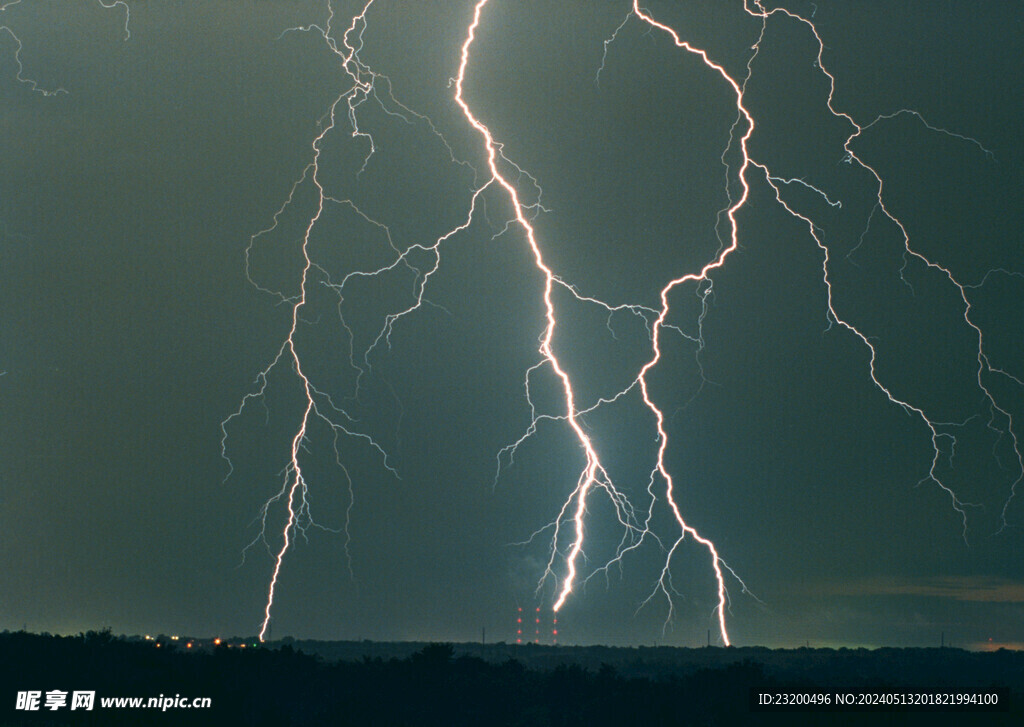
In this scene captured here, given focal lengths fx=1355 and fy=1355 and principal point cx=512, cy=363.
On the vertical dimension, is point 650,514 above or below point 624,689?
above

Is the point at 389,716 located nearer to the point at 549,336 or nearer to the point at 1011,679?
the point at 549,336

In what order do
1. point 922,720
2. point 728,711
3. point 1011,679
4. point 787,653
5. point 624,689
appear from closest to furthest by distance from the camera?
point 922,720, point 728,711, point 624,689, point 1011,679, point 787,653

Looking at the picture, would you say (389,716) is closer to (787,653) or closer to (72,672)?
(72,672)

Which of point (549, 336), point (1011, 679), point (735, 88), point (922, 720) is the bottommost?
point (922, 720)

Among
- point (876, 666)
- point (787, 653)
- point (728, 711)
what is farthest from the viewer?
point (787, 653)

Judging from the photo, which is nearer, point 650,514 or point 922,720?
point 922,720

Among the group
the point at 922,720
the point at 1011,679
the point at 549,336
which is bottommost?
the point at 922,720

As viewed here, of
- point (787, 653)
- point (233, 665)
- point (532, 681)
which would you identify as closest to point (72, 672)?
point (233, 665)

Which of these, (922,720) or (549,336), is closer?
(922,720)

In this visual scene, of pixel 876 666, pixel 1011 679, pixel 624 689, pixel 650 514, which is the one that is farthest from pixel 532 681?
pixel 876 666
